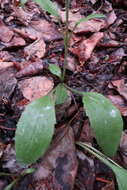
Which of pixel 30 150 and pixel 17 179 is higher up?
pixel 30 150

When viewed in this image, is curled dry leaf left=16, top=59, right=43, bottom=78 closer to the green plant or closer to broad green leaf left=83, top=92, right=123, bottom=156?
the green plant

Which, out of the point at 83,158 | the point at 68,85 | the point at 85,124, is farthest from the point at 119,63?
the point at 83,158

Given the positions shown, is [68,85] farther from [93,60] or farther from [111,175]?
[111,175]

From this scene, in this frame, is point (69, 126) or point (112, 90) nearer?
point (69, 126)

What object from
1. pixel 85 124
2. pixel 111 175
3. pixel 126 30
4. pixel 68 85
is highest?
pixel 126 30

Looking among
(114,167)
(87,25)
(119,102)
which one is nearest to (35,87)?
(119,102)

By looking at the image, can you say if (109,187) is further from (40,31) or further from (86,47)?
(40,31)

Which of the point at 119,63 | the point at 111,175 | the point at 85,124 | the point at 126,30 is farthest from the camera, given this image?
the point at 126,30

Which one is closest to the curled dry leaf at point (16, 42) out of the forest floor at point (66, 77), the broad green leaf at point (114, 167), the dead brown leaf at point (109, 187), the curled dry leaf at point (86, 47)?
the forest floor at point (66, 77)
